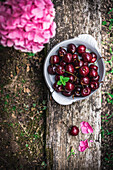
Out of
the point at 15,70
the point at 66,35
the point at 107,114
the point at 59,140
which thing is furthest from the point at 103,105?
the point at 15,70

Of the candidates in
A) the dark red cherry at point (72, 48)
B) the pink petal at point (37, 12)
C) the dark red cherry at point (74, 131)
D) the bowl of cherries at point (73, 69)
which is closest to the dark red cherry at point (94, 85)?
the bowl of cherries at point (73, 69)

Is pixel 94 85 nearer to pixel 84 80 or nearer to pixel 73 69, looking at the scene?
pixel 84 80

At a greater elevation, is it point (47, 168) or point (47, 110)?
point (47, 110)

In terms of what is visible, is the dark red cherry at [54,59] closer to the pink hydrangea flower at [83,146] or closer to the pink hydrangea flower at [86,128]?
the pink hydrangea flower at [86,128]

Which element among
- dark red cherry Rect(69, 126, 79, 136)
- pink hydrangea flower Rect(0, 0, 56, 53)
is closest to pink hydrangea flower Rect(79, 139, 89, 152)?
dark red cherry Rect(69, 126, 79, 136)

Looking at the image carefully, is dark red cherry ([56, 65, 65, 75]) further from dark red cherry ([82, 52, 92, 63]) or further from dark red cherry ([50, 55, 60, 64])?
dark red cherry ([82, 52, 92, 63])

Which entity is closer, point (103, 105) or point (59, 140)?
point (59, 140)

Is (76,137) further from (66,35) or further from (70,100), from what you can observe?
(66,35)

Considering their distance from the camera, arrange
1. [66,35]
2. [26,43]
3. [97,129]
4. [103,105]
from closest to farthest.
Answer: [26,43], [66,35], [97,129], [103,105]
